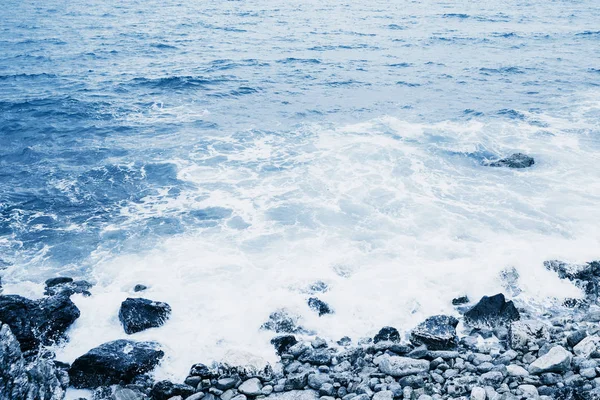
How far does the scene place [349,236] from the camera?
13.6m

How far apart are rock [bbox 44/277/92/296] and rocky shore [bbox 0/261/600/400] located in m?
0.42

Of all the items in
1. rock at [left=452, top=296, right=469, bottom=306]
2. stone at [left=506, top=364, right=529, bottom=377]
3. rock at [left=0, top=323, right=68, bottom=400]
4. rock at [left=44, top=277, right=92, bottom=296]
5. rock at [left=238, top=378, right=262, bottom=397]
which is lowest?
rock at [left=44, top=277, right=92, bottom=296]

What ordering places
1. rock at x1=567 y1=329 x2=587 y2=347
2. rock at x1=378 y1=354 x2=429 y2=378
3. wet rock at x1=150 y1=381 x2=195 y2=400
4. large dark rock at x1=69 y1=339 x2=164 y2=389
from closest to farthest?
wet rock at x1=150 y1=381 x2=195 y2=400 < rock at x1=378 y1=354 x2=429 y2=378 < large dark rock at x1=69 y1=339 x2=164 y2=389 < rock at x1=567 y1=329 x2=587 y2=347

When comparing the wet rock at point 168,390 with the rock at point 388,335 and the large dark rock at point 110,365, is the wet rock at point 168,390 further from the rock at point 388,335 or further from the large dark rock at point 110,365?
the rock at point 388,335

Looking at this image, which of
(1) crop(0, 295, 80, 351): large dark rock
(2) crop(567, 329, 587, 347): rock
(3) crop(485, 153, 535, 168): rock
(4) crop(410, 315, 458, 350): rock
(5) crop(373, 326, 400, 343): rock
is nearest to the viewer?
(2) crop(567, 329, 587, 347): rock

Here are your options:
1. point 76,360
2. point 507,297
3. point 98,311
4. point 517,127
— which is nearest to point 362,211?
point 507,297

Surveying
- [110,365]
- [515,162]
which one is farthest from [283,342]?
[515,162]

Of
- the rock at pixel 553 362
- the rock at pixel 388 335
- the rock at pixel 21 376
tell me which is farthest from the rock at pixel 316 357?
the rock at pixel 21 376

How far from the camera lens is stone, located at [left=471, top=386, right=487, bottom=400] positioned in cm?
747

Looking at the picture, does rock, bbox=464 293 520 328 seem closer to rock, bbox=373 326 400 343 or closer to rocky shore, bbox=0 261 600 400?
rocky shore, bbox=0 261 600 400

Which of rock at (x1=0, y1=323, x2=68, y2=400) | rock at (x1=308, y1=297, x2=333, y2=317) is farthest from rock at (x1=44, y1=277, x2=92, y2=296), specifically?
rock at (x1=308, y1=297, x2=333, y2=317)

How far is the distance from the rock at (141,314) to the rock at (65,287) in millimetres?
1568

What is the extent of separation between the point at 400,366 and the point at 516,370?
207cm

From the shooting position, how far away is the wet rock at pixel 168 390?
321 inches
